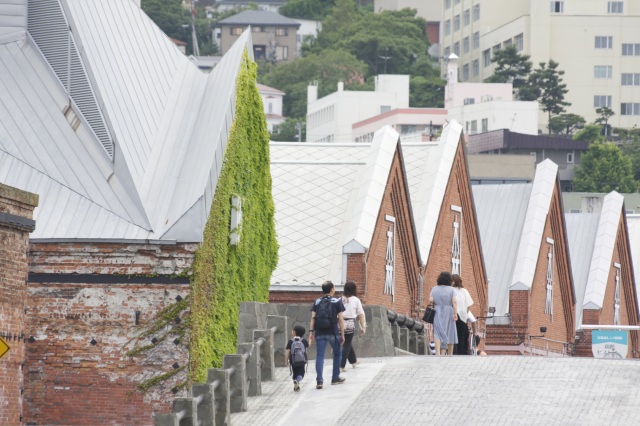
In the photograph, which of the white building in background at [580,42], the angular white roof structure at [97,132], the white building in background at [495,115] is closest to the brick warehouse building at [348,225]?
the angular white roof structure at [97,132]

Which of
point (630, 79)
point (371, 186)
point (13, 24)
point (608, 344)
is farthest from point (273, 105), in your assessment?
point (13, 24)

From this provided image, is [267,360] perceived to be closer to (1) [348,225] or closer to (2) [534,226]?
(1) [348,225]

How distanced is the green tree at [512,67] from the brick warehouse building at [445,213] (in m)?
113

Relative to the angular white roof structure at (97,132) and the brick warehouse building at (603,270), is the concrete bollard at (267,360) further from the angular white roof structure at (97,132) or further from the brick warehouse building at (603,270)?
the brick warehouse building at (603,270)

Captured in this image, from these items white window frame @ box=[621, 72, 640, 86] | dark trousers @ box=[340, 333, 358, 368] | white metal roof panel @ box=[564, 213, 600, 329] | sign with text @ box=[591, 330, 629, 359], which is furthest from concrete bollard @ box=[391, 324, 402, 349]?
white window frame @ box=[621, 72, 640, 86]

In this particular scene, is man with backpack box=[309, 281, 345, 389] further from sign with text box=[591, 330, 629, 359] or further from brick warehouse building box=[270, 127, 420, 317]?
sign with text box=[591, 330, 629, 359]

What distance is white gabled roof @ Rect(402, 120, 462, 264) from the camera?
155ft

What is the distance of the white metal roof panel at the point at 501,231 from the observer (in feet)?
177

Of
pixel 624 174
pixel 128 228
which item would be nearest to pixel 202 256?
pixel 128 228

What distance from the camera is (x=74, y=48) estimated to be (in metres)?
33.6

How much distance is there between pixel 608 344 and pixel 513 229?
1569cm

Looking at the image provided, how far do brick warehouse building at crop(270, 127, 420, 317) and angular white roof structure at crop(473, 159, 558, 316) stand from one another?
7948 millimetres

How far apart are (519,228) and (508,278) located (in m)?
2.25

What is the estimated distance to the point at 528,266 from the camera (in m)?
52.9
